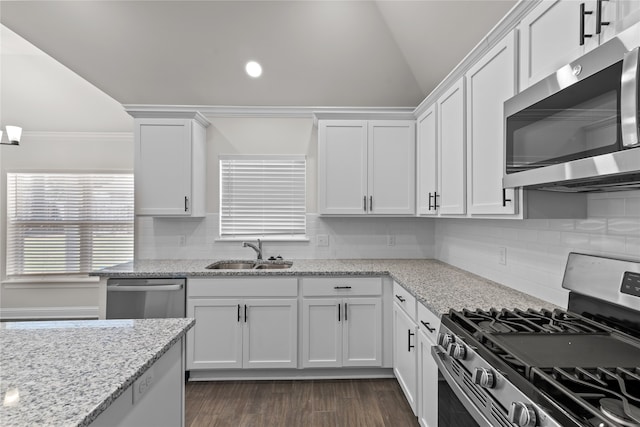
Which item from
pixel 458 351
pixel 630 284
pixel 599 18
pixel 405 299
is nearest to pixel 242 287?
pixel 405 299

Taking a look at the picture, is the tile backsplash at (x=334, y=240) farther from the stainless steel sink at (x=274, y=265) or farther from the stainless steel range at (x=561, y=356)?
the stainless steel range at (x=561, y=356)

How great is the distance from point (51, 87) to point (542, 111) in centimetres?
495

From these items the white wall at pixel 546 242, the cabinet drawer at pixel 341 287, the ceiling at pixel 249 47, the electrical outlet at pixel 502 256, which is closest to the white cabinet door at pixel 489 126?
the white wall at pixel 546 242

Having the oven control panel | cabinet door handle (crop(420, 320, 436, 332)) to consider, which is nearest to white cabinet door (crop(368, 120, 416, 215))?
cabinet door handle (crop(420, 320, 436, 332))

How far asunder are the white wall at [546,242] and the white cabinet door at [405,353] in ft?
2.22

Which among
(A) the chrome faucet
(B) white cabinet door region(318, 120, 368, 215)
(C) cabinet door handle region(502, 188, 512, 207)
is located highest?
(B) white cabinet door region(318, 120, 368, 215)

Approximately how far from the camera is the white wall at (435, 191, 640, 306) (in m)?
1.45

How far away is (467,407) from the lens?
1233mm

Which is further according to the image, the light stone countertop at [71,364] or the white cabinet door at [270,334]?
the white cabinet door at [270,334]

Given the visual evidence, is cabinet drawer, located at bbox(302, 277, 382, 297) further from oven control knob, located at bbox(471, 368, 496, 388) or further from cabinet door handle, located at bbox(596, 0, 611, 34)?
cabinet door handle, located at bbox(596, 0, 611, 34)

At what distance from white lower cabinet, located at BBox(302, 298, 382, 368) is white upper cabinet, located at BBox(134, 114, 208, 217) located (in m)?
1.51

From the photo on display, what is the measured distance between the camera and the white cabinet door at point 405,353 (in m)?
2.23

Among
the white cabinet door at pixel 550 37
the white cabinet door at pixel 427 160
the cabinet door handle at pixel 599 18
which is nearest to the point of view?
the cabinet door handle at pixel 599 18

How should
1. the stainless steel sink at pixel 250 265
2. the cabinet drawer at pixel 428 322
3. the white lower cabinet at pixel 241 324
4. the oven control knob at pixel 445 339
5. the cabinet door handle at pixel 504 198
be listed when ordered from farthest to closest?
the stainless steel sink at pixel 250 265 → the white lower cabinet at pixel 241 324 → the cabinet drawer at pixel 428 322 → the cabinet door handle at pixel 504 198 → the oven control knob at pixel 445 339
